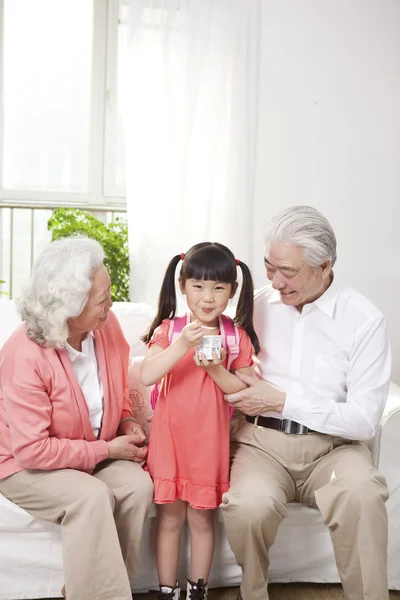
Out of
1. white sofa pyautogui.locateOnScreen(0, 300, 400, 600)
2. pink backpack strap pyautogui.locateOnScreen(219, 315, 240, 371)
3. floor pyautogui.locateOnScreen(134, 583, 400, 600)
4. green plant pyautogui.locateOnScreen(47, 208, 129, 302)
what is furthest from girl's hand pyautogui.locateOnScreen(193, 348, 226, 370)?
green plant pyautogui.locateOnScreen(47, 208, 129, 302)

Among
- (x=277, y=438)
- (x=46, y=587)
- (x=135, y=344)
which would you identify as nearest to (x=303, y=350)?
(x=277, y=438)

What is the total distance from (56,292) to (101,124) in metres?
2.69

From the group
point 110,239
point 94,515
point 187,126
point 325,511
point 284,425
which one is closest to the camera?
point 94,515

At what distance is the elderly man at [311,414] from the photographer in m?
1.97

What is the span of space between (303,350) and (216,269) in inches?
17.0

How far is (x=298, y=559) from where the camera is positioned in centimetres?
233

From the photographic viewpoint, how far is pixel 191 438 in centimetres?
211

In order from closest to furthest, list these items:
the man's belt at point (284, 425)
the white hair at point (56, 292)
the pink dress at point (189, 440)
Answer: the white hair at point (56, 292)
the pink dress at point (189, 440)
the man's belt at point (284, 425)

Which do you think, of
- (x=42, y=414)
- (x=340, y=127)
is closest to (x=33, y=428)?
(x=42, y=414)

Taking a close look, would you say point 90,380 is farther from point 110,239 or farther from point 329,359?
point 110,239

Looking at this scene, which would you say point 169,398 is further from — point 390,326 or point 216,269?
point 390,326

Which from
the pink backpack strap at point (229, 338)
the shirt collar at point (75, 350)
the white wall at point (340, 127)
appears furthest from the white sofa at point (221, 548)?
the white wall at point (340, 127)

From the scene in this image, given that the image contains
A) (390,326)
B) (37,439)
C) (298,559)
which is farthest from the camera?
(390,326)

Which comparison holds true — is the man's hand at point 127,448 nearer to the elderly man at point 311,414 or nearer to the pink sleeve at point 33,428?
the pink sleeve at point 33,428
